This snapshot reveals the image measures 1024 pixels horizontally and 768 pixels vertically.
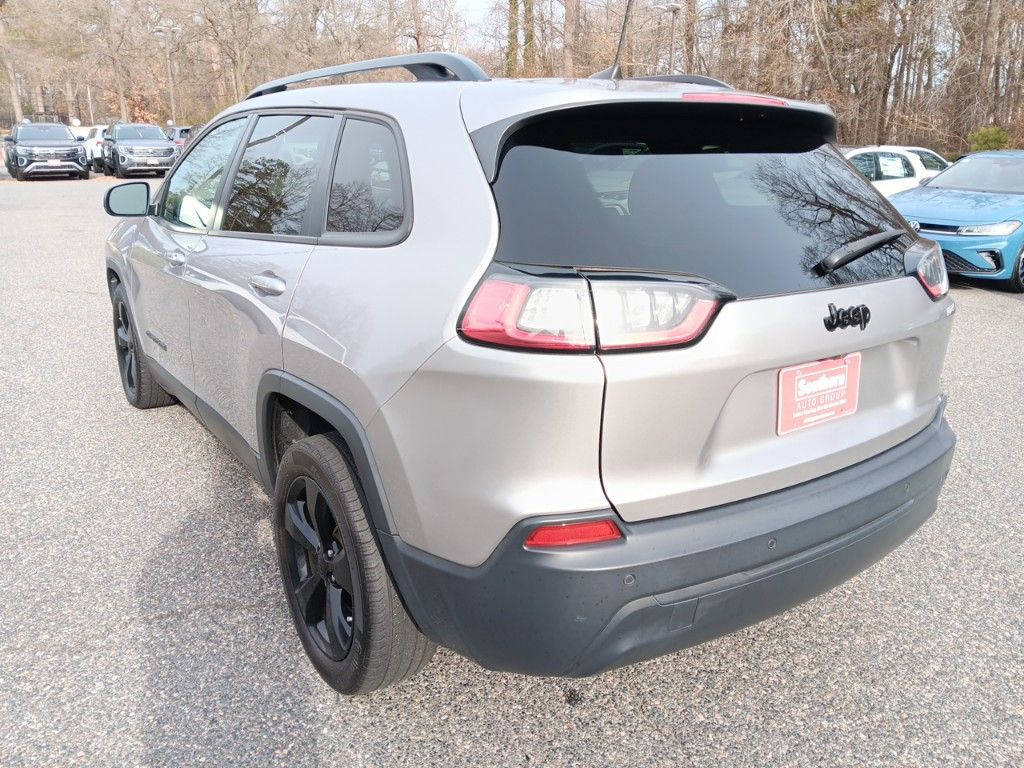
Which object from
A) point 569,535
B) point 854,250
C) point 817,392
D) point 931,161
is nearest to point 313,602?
point 569,535

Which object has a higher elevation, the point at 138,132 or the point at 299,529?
the point at 138,132

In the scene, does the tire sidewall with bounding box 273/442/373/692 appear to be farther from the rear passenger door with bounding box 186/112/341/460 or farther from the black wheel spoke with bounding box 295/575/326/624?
the rear passenger door with bounding box 186/112/341/460

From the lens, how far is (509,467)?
1.81 m

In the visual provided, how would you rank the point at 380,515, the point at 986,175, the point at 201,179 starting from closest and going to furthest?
the point at 380,515, the point at 201,179, the point at 986,175

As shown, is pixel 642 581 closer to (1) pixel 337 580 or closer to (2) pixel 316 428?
(1) pixel 337 580

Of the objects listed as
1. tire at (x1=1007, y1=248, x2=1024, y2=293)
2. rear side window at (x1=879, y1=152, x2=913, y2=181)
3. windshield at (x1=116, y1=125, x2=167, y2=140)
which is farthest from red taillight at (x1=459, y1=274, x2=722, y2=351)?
windshield at (x1=116, y1=125, x2=167, y2=140)

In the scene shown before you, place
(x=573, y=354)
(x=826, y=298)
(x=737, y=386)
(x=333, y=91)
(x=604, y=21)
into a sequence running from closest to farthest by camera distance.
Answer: (x=573, y=354) < (x=737, y=386) < (x=826, y=298) < (x=333, y=91) < (x=604, y=21)

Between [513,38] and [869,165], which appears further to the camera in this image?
[513,38]

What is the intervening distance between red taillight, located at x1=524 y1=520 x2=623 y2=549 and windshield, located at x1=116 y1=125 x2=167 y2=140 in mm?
29263

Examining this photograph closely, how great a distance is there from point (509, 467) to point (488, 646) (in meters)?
0.46

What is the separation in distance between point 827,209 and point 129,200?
346cm

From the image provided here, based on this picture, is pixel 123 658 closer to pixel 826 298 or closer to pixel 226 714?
pixel 226 714

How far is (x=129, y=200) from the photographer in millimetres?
4266

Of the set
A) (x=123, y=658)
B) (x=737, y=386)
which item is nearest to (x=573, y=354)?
(x=737, y=386)
